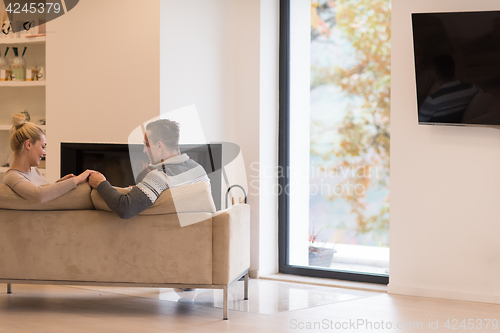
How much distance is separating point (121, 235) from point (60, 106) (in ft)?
5.51

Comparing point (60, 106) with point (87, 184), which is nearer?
point (87, 184)

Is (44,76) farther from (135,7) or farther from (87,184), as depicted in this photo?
(87,184)

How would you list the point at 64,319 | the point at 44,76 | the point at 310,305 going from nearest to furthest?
the point at 64,319 → the point at 310,305 → the point at 44,76

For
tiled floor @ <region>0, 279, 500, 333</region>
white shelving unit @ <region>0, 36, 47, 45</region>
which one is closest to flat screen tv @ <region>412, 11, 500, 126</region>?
tiled floor @ <region>0, 279, 500, 333</region>

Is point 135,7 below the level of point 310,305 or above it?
above

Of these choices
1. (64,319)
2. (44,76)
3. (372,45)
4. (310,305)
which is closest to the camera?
(64,319)

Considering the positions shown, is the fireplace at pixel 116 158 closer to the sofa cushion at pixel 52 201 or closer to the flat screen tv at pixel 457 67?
the sofa cushion at pixel 52 201

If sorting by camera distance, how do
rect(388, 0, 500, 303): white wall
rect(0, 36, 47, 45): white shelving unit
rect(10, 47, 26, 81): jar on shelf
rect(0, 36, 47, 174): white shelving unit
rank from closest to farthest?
1. rect(388, 0, 500, 303): white wall
2. rect(0, 36, 47, 45): white shelving unit
3. rect(10, 47, 26, 81): jar on shelf
4. rect(0, 36, 47, 174): white shelving unit

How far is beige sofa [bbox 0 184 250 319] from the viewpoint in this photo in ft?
10.0

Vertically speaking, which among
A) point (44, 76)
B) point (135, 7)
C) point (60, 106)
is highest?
point (135, 7)

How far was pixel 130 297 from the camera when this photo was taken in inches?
143

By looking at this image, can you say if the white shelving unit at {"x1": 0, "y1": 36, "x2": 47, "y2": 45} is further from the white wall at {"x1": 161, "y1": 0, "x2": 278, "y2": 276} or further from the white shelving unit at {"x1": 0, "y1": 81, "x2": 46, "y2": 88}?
the white wall at {"x1": 161, "y1": 0, "x2": 278, "y2": 276}

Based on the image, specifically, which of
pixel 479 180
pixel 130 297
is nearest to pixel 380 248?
pixel 479 180

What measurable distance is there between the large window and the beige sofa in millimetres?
1570
